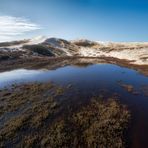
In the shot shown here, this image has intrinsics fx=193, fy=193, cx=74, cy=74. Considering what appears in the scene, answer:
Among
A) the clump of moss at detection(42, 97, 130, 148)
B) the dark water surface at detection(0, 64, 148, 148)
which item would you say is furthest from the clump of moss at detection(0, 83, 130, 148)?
the dark water surface at detection(0, 64, 148, 148)

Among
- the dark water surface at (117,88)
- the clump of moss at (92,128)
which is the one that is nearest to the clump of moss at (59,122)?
the clump of moss at (92,128)

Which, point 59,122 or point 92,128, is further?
point 59,122

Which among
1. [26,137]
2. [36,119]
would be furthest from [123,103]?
[26,137]

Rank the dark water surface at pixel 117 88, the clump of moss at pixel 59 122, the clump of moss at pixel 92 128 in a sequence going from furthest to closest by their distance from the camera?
the dark water surface at pixel 117 88, the clump of moss at pixel 59 122, the clump of moss at pixel 92 128

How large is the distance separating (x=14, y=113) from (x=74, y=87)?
449 inches

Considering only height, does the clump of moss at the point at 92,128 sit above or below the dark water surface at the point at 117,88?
above

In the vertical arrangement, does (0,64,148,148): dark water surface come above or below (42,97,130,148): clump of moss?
below

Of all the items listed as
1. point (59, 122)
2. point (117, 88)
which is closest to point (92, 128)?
point (59, 122)

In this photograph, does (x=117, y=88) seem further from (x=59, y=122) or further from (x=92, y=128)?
(x=59, y=122)

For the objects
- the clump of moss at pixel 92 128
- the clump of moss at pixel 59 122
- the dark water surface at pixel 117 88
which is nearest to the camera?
the clump of moss at pixel 92 128

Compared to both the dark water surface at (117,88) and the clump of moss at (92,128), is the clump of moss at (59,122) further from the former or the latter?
the dark water surface at (117,88)

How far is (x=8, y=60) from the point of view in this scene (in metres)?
65.2

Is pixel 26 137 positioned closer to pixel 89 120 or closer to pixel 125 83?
pixel 89 120

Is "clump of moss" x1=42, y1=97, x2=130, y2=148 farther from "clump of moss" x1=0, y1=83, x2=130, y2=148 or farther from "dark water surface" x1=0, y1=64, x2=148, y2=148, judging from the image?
"dark water surface" x1=0, y1=64, x2=148, y2=148
